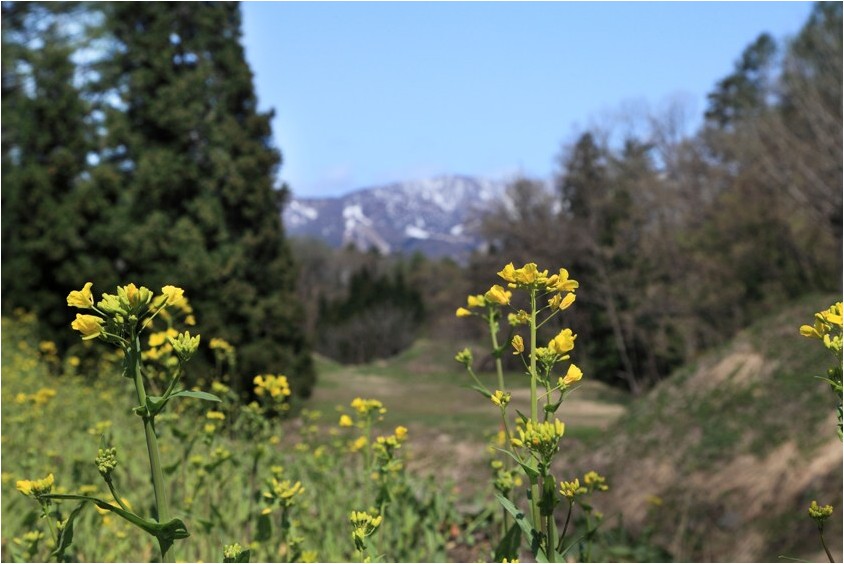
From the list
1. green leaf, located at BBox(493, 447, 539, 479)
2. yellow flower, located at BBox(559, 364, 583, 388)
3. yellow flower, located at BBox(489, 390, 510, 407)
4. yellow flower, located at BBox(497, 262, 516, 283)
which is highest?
yellow flower, located at BBox(497, 262, 516, 283)

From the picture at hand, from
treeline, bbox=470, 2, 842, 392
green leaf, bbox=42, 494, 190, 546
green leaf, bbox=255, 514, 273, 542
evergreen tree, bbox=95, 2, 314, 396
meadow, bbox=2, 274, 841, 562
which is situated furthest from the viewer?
treeline, bbox=470, 2, 842, 392

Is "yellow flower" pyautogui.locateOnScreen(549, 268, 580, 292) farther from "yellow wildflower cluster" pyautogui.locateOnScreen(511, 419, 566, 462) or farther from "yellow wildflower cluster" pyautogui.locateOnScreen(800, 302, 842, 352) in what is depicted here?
"yellow wildflower cluster" pyautogui.locateOnScreen(800, 302, 842, 352)

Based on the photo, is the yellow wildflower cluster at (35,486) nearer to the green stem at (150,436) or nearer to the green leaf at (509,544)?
the green stem at (150,436)

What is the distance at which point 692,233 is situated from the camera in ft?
61.1

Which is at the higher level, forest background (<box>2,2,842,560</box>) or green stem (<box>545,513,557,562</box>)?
forest background (<box>2,2,842,560</box>)

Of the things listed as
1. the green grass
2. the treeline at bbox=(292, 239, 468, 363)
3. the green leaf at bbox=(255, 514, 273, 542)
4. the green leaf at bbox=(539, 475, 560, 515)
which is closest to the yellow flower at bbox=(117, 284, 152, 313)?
the green leaf at bbox=(539, 475, 560, 515)

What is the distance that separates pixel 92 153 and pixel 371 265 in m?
33.7

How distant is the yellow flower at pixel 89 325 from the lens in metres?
1.06

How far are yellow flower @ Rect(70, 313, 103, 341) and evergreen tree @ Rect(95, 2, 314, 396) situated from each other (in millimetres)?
10268

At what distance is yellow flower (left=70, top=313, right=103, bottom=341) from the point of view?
1.06 m

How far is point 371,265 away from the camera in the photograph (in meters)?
45.8

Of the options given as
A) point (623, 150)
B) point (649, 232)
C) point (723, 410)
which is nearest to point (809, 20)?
point (623, 150)

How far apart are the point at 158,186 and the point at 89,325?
442 inches

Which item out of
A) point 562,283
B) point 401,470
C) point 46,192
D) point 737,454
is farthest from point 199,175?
point 562,283
